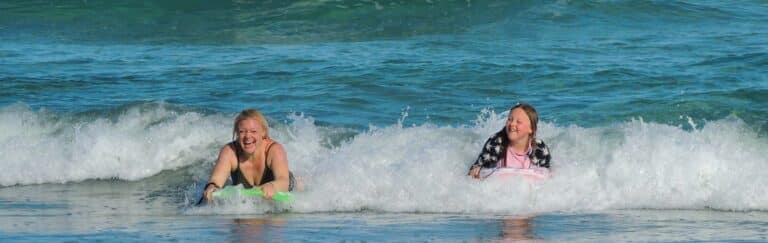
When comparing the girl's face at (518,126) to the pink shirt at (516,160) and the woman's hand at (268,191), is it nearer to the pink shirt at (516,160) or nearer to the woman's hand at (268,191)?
the pink shirt at (516,160)

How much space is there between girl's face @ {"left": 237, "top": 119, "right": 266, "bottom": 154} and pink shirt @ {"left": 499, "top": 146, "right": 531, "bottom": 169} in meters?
1.61

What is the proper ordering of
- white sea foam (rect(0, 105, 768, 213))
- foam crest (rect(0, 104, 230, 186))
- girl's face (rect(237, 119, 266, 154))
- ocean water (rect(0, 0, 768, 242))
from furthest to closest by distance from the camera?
foam crest (rect(0, 104, 230, 186)), white sea foam (rect(0, 105, 768, 213)), girl's face (rect(237, 119, 266, 154)), ocean water (rect(0, 0, 768, 242))

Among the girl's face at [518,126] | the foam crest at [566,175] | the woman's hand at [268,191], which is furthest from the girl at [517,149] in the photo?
the woman's hand at [268,191]

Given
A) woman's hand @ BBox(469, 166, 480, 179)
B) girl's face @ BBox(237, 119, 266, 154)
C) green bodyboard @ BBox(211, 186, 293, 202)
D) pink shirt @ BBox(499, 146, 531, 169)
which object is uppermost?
girl's face @ BBox(237, 119, 266, 154)

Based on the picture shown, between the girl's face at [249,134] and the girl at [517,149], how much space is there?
1.42m

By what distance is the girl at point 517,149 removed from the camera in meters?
8.93

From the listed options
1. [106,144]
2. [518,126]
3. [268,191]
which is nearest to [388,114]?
[106,144]

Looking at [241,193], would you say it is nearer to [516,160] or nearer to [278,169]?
[278,169]

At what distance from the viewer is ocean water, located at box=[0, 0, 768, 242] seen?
8281mm

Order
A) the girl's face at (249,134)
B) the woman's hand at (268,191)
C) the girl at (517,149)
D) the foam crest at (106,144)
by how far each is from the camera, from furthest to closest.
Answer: the foam crest at (106,144), the girl at (517,149), the girl's face at (249,134), the woman's hand at (268,191)

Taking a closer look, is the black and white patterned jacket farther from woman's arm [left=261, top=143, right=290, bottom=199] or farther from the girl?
woman's arm [left=261, top=143, right=290, bottom=199]

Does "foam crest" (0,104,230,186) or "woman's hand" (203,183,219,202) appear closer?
"woman's hand" (203,183,219,202)

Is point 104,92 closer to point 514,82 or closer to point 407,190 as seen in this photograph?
point 514,82

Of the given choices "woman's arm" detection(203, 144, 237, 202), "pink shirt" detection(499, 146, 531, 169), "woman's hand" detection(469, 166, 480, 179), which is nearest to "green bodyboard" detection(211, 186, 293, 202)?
"woman's arm" detection(203, 144, 237, 202)
